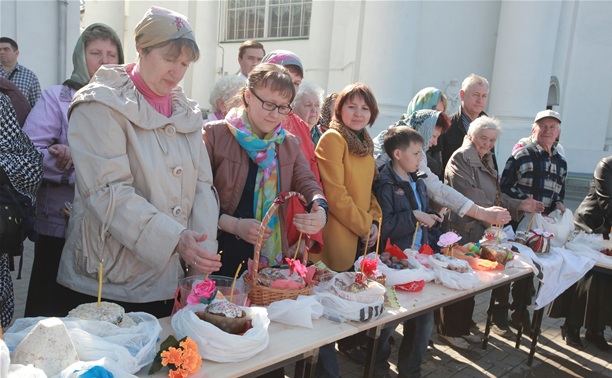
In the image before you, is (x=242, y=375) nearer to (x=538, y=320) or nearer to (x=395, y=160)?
(x=395, y=160)

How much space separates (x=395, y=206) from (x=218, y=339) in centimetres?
180

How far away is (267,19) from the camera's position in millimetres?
13273

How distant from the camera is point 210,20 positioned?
1371 cm

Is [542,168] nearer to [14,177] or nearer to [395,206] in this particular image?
[395,206]

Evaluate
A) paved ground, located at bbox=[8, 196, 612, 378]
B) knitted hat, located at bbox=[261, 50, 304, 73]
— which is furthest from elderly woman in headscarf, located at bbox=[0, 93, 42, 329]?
paved ground, located at bbox=[8, 196, 612, 378]

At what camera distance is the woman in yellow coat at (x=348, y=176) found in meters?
2.90

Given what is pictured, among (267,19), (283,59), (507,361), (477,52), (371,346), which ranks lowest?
(507,361)

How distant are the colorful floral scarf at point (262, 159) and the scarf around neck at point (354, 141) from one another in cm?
61

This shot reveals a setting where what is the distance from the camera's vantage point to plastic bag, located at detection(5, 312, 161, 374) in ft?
4.62

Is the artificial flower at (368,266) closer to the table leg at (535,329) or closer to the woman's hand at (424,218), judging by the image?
the woman's hand at (424,218)

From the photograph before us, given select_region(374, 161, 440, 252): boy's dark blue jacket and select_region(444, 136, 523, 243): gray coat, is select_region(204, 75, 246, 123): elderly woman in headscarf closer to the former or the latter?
select_region(374, 161, 440, 252): boy's dark blue jacket

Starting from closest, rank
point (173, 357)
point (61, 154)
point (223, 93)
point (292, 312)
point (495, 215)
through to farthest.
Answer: point (173, 357) → point (292, 312) → point (61, 154) → point (223, 93) → point (495, 215)

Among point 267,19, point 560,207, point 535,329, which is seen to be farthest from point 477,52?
point 535,329

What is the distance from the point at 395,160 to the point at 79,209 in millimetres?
1998
